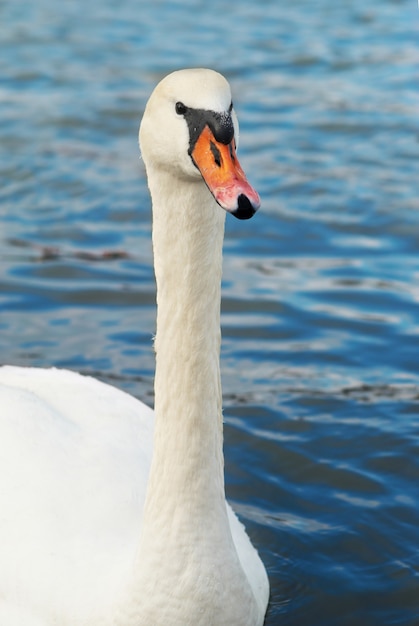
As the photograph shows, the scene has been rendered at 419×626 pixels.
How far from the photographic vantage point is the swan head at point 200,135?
9.76ft

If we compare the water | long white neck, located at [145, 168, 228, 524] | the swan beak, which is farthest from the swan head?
the water

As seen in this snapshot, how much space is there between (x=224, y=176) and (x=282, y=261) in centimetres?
521

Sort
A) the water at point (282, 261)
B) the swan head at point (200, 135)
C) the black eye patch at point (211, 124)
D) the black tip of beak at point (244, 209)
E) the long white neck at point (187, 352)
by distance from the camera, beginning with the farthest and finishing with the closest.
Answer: the water at point (282, 261) < the long white neck at point (187, 352) < the black eye patch at point (211, 124) < the swan head at point (200, 135) < the black tip of beak at point (244, 209)

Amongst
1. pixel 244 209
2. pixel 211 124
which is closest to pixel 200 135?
pixel 211 124

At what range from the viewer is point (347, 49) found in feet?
44.7

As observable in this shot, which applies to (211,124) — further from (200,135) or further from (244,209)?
(244,209)

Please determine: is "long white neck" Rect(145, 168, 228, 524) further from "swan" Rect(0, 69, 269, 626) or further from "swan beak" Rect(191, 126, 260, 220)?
"swan beak" Rect(191, 126, 260, 220)

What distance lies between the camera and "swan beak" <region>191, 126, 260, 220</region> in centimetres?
288

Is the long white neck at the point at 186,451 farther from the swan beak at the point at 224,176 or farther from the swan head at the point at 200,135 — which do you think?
the swan beak at the point at 224,176

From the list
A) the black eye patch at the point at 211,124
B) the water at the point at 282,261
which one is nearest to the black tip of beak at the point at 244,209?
the black eye patch at the point at 211,124

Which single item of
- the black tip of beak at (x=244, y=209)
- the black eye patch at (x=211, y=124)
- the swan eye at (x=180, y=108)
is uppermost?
the swan eye at (x=180, y=108)

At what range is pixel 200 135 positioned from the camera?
10.2 ft

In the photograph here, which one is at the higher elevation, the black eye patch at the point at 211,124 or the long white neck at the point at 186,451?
the black eye patch at the point at 211,124

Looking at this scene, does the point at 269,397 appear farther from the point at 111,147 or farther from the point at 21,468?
the point at 111,147
